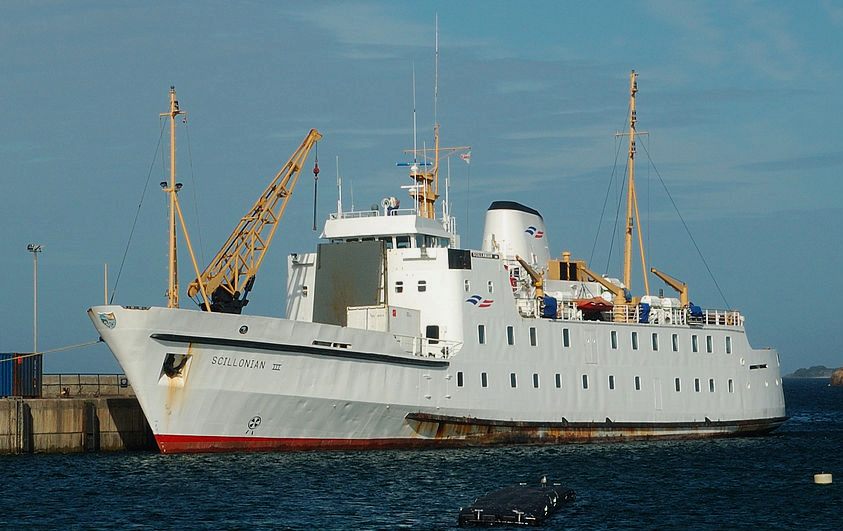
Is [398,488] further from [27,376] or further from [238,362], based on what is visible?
[27,376]

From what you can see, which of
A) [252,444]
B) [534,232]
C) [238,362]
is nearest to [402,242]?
[534,232]

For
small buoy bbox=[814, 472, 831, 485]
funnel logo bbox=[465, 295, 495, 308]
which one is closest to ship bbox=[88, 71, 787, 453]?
funnel logo bbox=[465, 295, 495, 308]

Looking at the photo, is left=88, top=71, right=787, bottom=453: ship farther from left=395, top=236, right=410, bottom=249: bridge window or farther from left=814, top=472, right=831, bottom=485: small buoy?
left=814, top=472, right=831, bottom=485: small buoy

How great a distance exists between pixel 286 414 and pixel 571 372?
1158 cm

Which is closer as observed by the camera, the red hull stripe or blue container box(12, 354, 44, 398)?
the red hull stripe

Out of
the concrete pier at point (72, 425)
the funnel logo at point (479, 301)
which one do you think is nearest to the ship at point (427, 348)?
the funnel logo at point (479, 301)

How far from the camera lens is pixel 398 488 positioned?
1318 inches

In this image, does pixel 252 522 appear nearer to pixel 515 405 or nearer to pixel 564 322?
pixel 515 405

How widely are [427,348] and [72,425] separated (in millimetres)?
11925

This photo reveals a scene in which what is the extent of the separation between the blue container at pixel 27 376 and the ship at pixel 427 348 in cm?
664

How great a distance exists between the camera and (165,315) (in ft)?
117

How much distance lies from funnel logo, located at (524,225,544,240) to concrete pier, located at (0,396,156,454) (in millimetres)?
15947

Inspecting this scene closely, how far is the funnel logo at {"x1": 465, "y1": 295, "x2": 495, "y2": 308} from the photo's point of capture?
41.9 m

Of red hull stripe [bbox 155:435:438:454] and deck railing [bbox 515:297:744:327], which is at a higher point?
deck railing [bbox 515:297:744:327]
